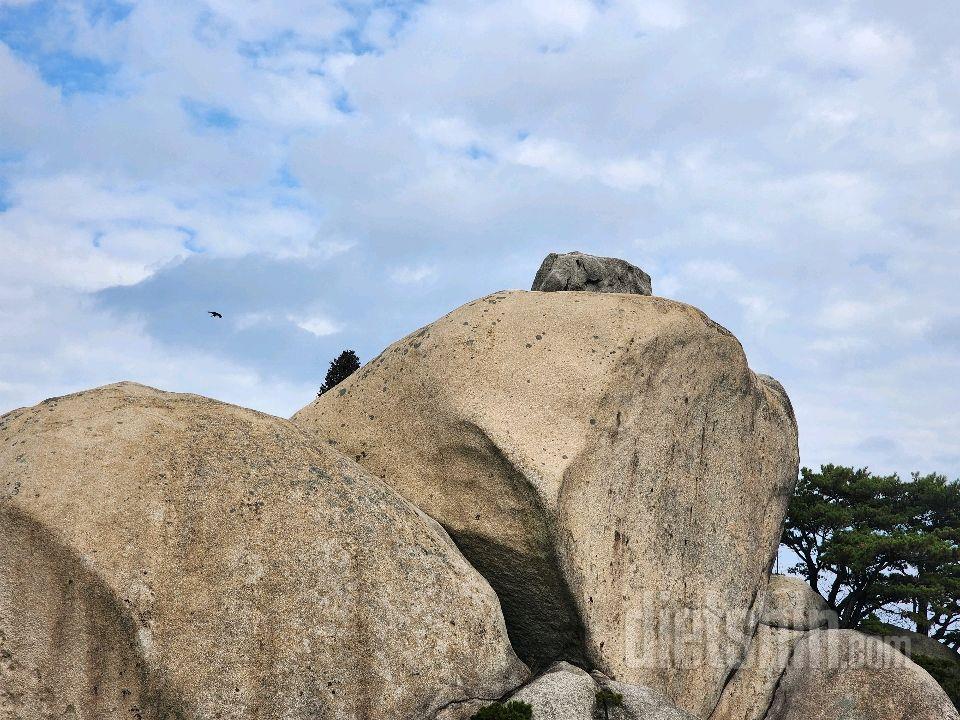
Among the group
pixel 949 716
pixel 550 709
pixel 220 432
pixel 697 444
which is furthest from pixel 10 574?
pixel 949 716

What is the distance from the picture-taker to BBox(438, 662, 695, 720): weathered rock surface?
15914 mm

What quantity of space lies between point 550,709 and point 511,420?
5.23 metres

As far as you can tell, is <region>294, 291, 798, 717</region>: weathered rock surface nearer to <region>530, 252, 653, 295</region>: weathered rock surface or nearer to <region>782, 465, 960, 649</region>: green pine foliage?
<region>530, 252, 653, 295</region>: weathered rock surface

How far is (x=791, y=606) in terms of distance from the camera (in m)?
25.2

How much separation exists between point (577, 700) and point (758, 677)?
30.4 feet

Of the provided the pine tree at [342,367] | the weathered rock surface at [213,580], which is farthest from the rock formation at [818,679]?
the pine tree at [342,367]

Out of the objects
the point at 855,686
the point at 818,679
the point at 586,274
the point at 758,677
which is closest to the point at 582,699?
the point at 758,677

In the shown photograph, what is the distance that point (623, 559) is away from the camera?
19.2 metres

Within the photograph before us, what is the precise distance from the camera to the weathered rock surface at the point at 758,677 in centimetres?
2311

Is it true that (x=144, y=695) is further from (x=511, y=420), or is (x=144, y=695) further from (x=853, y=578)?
(x=853, y=578)

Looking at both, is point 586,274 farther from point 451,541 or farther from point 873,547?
point 873,547

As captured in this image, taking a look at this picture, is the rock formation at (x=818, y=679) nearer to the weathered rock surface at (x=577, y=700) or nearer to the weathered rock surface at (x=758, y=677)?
the weathered rock surface at (x=758, y=677)

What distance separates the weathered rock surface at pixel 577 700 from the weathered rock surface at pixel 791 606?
8.27 meters

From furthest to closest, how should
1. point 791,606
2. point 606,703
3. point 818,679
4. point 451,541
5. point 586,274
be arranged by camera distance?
1. point 791,606
2. point 586,274
3. point 818,679
4. point 451,541
5. point 606,703
